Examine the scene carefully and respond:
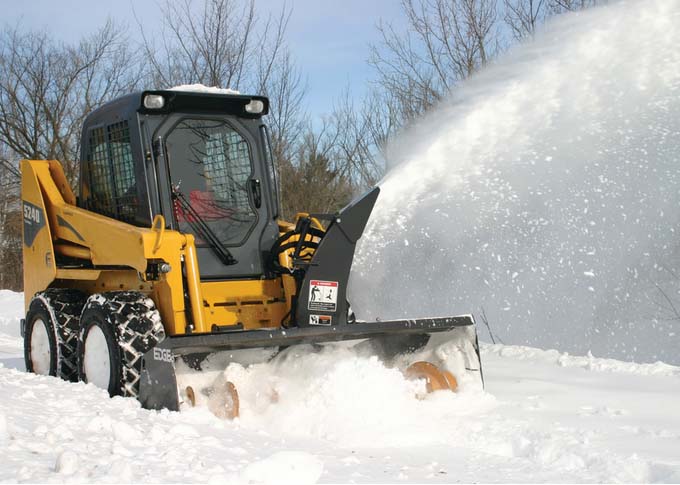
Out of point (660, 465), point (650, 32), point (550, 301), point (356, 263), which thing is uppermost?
point (650, 32)

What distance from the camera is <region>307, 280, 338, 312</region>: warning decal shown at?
5164 millimetres

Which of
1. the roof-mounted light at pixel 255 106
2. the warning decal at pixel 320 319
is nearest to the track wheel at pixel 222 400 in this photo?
the warning decal at pixel 320 319

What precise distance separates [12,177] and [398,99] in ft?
45.4

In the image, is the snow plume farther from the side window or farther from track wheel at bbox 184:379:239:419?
track wheel at bbox 184:379:239:419

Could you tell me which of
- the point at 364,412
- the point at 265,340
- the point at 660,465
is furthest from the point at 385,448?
the point at 660,465

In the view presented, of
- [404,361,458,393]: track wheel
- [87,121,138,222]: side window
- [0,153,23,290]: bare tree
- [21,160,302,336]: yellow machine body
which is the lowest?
[404,361,458,393]: track wheel

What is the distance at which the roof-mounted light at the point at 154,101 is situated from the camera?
540 cm

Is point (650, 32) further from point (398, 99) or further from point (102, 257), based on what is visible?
point (398, 99)

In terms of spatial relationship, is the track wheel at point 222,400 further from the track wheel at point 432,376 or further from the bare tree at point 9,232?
the bare tree at point 9,232

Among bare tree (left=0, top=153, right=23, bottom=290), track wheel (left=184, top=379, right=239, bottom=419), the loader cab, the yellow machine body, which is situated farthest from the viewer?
bare tree (left=0, top=153, right=23, bottom=290)

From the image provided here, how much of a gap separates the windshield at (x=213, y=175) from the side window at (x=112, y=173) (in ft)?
1.03

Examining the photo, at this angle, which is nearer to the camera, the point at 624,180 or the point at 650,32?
the point at 624,180

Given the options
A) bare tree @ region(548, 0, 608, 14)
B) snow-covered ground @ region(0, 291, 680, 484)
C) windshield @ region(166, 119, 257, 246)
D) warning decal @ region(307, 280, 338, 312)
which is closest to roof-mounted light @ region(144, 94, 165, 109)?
windshield @ region(166, 119, 257, 246)

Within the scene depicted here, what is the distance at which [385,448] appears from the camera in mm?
4227
